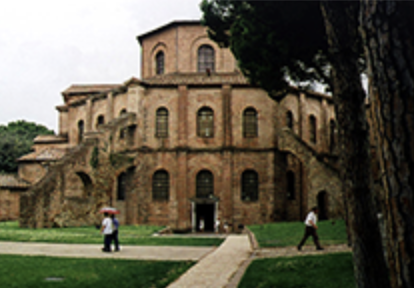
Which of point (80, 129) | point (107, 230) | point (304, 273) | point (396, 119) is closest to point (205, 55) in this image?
point (80, 129)

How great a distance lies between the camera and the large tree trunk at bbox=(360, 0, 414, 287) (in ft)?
8.27

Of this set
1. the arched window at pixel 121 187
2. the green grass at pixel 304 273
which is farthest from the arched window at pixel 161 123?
the green grass at pixel 304 273

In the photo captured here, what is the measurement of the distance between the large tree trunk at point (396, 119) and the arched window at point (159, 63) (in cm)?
3247

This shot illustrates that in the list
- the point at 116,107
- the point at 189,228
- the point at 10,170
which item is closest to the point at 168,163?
the point at 189,228

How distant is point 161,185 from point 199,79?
8152 mm

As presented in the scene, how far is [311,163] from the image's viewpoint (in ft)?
87.8

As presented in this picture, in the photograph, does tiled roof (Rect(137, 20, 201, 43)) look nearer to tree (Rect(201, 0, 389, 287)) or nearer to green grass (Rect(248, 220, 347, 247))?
tree (Rect(201, 0, 389, 287))

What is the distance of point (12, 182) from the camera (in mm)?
38750

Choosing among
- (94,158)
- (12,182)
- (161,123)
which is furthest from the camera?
(12,182)

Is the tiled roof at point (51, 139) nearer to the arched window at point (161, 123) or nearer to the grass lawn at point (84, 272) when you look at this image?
the arched window at point (161, 123)

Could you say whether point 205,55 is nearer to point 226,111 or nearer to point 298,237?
point 226,111

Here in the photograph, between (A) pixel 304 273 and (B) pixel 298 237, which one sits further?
(B) pixel 298 237

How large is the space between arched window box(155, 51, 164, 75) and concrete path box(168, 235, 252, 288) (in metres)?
22.7

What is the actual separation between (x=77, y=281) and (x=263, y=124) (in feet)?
74.1
